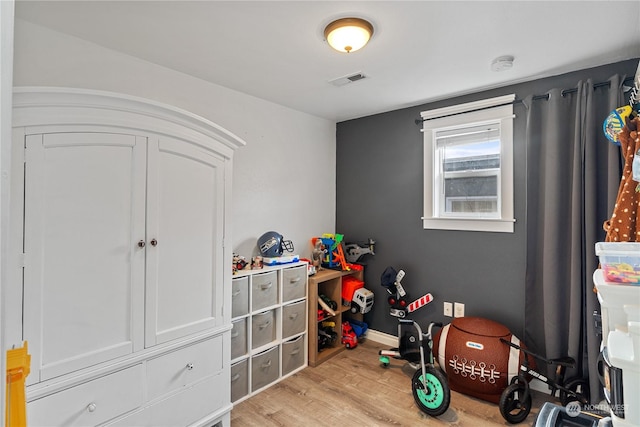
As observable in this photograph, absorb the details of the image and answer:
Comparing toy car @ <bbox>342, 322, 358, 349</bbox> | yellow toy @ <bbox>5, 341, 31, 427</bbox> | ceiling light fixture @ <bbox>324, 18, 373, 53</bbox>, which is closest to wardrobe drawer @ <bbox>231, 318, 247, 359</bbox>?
toy car @ <bbox>342, 322, 358, 349</bbox>

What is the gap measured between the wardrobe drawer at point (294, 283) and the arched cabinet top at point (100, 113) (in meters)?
1.28

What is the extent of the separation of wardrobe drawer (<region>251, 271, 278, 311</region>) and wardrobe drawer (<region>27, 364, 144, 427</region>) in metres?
0.93

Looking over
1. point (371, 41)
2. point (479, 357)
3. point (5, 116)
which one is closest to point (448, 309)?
point (479, 357)

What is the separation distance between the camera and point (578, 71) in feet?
7.50

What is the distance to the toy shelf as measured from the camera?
9.44ft

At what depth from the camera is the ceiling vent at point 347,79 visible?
2.39 meters

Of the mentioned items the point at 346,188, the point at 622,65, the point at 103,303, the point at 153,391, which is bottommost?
the point at 153,391

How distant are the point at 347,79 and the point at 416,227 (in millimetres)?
1537

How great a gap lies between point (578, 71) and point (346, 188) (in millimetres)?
2208

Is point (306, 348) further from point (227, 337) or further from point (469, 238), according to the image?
point (469, 238)

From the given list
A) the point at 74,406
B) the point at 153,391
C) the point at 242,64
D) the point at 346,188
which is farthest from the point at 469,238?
the point at 74,406

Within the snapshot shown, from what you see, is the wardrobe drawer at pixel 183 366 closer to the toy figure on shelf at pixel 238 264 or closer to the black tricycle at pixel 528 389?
the toy figure on shelf at pixel 238 264

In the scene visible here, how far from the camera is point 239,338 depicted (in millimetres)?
2326

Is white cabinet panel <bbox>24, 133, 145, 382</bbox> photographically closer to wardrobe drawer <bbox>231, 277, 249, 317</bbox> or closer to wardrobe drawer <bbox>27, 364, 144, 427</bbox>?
wardrobe drawer <bbox>27, 364, 144, 427</bbox>
